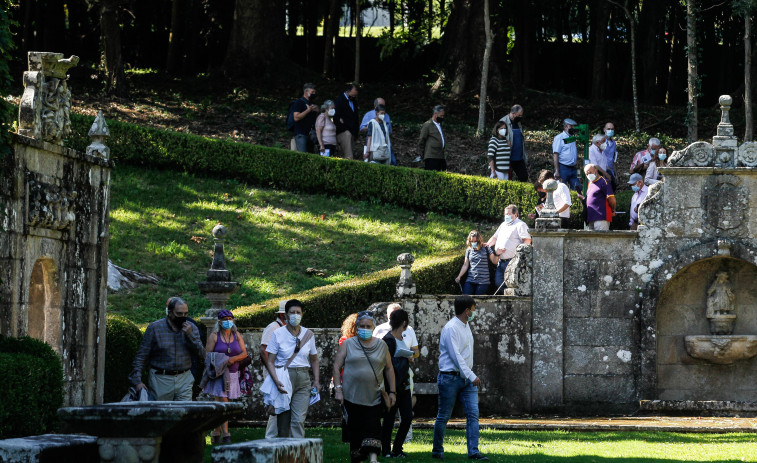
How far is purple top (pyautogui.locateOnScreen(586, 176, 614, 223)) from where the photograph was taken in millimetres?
17984

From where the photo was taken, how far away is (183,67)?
33.2m

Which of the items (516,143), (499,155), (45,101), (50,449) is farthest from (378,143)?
(50,449)

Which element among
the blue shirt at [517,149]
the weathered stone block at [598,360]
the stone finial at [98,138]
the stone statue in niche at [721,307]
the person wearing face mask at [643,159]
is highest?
the blue shirt at [517,149]

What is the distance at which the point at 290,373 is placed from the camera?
1178 centimetres

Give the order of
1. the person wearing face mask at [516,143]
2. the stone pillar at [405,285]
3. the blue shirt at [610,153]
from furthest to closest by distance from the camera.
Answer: the person wearing face mask at [516,143]
the blue shirt at [610,153]
the stone pillar at [405,285]

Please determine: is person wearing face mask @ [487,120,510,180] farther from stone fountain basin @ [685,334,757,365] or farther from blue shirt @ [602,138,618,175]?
stone fountain basin @ [685,334,757,365]

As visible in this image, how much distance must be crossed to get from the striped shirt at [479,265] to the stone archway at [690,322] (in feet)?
7.65

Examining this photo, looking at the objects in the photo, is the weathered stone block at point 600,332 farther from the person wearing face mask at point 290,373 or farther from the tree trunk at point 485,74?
the tree trunk at point 485,74

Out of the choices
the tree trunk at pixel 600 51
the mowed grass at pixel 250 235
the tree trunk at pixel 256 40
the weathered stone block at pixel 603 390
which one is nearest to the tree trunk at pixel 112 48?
the tree trunk at pixel 256 40

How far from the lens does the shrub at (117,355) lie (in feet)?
46.4

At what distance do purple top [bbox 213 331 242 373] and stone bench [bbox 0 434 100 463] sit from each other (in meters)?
3.93

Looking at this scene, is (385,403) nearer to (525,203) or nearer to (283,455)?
(283,455)

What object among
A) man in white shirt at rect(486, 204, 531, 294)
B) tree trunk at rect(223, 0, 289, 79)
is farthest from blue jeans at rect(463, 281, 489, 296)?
tree trunk at rect(223, 0, 289, 79)

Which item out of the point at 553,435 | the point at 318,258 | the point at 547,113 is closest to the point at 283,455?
the point at 553,435
